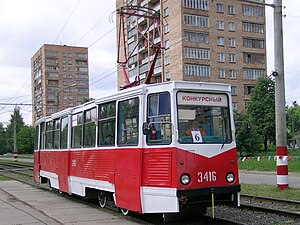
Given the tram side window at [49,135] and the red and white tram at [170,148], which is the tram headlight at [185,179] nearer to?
the red and white tram at [170,148]

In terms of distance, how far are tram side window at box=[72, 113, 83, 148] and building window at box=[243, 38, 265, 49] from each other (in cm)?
5365

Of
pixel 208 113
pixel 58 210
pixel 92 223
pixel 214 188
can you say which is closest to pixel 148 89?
pixel 208 113

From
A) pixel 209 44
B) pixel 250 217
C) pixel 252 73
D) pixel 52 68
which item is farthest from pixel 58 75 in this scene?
pixel 250 217

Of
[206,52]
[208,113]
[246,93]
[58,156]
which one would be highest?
[206,52]

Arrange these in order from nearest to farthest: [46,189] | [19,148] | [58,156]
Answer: [58,156]
[46,189]
[19,148]

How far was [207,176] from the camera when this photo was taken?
8883mm

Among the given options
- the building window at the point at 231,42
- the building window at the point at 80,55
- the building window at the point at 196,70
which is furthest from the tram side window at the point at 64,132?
the building window at the point at 80,55

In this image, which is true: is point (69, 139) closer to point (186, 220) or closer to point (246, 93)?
point (186, 220)

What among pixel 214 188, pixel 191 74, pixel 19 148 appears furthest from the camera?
pixel 19 148

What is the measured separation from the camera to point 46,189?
18.7 metres

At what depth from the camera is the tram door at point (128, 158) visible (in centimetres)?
941

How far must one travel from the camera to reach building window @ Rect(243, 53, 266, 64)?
213ft

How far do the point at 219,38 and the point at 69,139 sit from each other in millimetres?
50111

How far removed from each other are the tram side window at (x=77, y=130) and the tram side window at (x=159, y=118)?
4.45 metres
